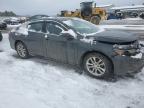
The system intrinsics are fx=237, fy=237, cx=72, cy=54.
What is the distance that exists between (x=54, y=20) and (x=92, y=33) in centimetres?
133

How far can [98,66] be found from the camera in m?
6.07

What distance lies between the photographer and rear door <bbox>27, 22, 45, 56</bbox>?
7480mm

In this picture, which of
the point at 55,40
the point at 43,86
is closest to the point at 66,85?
the point at 43,86

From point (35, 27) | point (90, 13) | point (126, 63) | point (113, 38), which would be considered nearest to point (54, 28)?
point (35, 27)

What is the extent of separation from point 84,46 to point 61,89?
1398mm

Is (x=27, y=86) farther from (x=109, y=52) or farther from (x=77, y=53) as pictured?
(x=109, y=52)

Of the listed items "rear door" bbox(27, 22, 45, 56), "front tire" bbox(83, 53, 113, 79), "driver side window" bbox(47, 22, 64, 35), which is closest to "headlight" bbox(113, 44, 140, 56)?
"front tire" bbox(83, 53, 113, 79)

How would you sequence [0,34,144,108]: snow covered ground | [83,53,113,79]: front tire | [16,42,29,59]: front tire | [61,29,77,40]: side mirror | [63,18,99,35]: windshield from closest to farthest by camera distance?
[0,34,144,108]: snow covered ground → [83,53,113,79]: front tire → [61,29,77,40]: side mirror → [63,18,99,35]: windshield → [16,42,29,59]: front tire

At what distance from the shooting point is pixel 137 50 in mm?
5836

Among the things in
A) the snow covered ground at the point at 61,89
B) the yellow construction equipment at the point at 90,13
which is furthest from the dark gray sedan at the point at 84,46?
the yellow construction equipment at the point at 90,13

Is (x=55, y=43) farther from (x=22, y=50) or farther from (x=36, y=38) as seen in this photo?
(x=22, y=50)

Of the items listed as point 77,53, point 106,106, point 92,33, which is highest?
point 92,33

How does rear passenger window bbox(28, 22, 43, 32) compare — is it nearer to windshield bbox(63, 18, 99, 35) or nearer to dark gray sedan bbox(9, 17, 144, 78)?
dark gray sedan bbox(9, 17, 144, 78)

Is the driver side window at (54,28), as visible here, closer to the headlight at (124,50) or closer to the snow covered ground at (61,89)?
the snow covered ground at (61,89)
